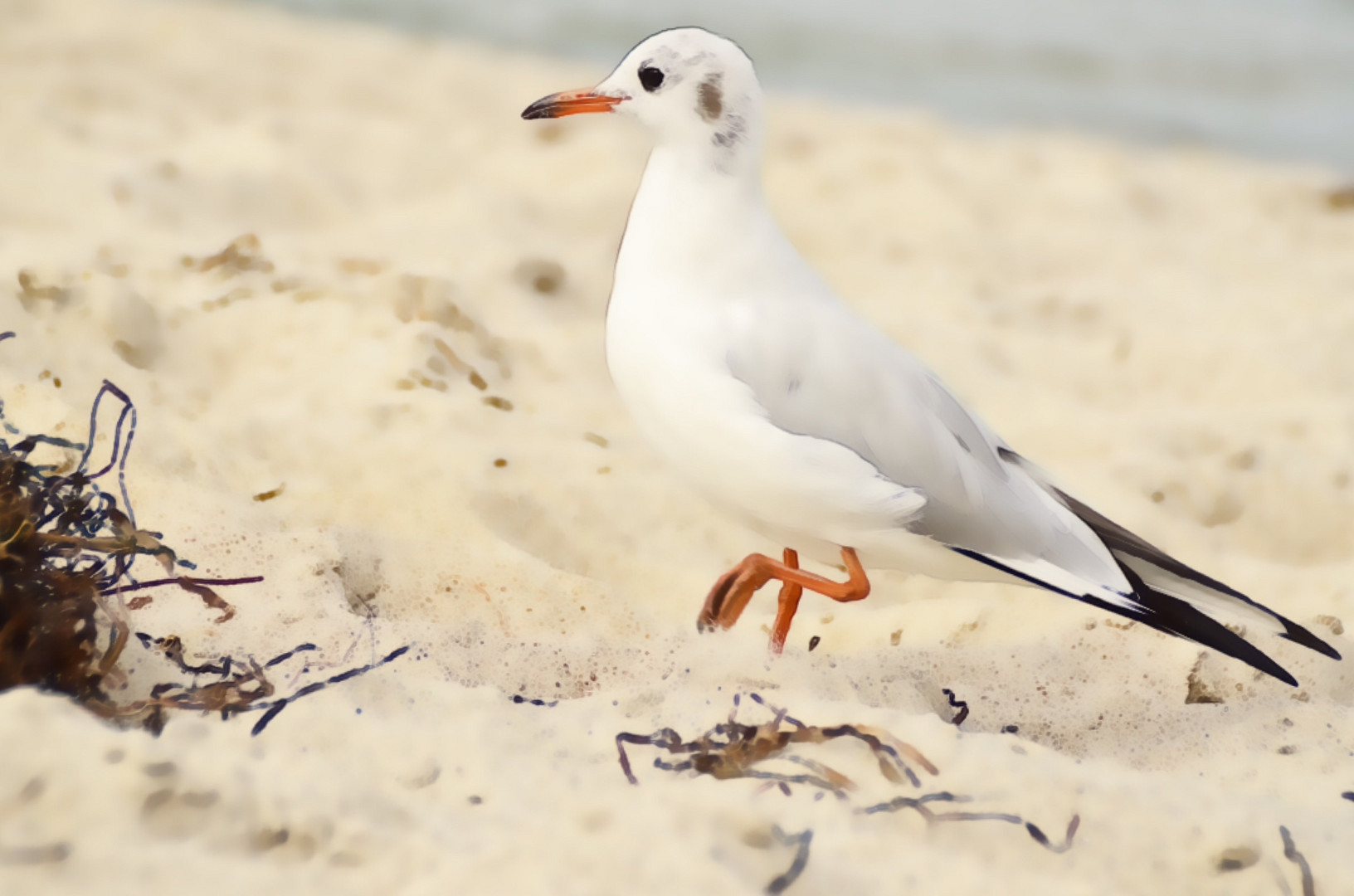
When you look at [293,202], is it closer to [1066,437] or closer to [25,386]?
[25,386]

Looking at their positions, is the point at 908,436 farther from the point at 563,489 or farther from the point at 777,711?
the point at 563,489

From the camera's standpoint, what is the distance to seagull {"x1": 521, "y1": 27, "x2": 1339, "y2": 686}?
174 centimetres

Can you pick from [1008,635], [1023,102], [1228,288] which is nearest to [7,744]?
[1008,635]

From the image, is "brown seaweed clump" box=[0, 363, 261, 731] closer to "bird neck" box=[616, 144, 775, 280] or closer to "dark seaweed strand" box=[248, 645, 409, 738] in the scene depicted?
"dark seaweed strand" box=[248, 645, 409, 738]

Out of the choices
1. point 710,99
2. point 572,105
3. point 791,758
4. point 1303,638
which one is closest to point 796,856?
point 791,758

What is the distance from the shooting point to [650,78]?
1887 mm

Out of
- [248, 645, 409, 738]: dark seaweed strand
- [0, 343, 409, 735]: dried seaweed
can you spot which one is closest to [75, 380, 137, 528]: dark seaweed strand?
[0, 343, 409, 735]: dried seaweed

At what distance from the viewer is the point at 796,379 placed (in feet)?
5.80

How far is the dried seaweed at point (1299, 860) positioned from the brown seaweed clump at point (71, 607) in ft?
3.74

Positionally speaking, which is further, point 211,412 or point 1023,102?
point 1023,102

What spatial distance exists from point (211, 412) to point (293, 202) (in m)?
1.59

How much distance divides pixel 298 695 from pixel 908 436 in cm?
91

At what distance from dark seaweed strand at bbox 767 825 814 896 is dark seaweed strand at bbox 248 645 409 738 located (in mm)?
557

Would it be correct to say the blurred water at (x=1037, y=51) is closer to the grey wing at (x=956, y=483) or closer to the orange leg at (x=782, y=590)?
the grey wing at (x=956, y=483)
